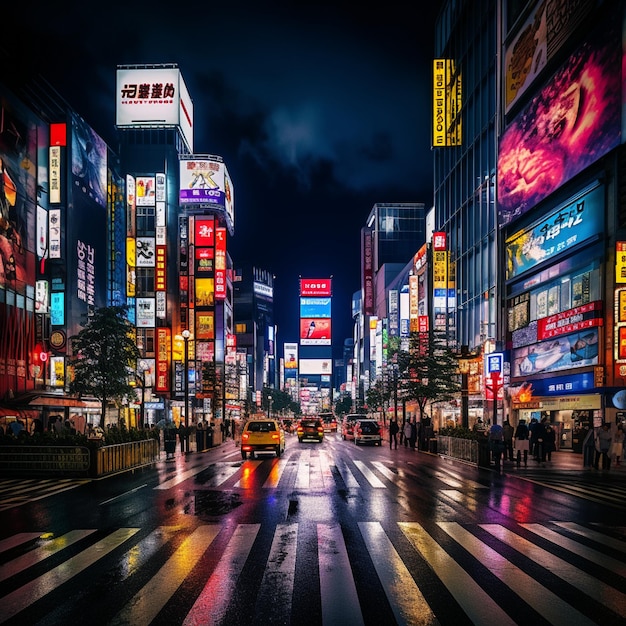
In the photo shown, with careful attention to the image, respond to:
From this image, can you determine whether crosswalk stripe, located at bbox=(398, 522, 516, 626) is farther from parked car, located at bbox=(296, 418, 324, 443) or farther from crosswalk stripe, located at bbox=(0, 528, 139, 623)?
parked car, located at bbox=(296, 418, 324, 443)

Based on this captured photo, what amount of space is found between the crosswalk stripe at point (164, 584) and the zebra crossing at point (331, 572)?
14 millimetres

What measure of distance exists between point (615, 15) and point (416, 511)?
28.5 m

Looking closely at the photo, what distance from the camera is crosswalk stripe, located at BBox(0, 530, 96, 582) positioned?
8.20 metres

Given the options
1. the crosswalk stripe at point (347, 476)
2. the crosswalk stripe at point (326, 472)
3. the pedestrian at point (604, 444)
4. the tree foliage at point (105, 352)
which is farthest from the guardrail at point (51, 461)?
the pedestrian at point (604, 444)

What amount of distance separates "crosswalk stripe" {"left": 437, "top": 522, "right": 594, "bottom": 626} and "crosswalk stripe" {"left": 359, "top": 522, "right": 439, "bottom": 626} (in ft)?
3.46

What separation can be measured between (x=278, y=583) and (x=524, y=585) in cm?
271

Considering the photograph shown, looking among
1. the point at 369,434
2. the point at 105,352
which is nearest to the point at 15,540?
the point at 105,352

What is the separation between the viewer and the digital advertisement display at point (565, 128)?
31812 mm

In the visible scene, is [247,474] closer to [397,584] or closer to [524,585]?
[397,584]

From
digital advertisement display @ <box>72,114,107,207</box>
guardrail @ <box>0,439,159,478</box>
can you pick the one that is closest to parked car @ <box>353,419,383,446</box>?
guardrail @ <box>0,439,159,478</box>

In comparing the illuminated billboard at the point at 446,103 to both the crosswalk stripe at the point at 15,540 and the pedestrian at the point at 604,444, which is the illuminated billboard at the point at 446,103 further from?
the crosswalk stripe at the point at 15,540

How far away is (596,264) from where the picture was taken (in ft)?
108

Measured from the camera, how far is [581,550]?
31.1ft

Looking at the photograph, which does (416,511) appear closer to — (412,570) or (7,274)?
(412,570)
